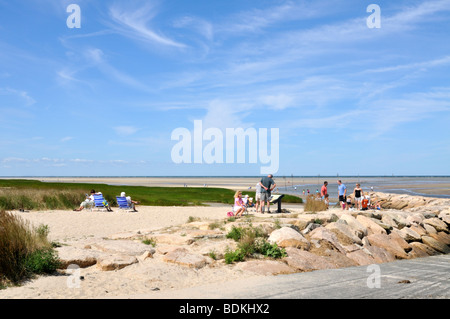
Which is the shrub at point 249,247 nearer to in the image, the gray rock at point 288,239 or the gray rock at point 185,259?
the gray rock at point 288,239

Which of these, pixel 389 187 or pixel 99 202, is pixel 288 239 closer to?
pixel 99 202

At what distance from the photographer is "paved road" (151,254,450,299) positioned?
710 centimetres

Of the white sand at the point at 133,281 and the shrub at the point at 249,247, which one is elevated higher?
the shrub at the point at 249,247

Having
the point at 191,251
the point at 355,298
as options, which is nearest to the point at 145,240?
the point at 191,251

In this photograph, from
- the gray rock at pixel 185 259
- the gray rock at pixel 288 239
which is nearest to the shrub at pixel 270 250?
the gray rock at pixel 288 239

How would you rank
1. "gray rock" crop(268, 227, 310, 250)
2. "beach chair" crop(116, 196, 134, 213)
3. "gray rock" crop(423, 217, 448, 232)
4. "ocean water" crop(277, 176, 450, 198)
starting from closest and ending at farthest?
"gray rock" crop(268, 227, 310, 250) → "gray rock" crop(423, 217, 448, 232) → "beach chair" crop(116, 196, 134, 213) → "ocean water" crop(277, 176, 450, 198)

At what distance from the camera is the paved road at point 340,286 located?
7.10 meters

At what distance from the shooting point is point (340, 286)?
308 inches

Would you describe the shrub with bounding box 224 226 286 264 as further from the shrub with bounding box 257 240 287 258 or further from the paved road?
the paved road

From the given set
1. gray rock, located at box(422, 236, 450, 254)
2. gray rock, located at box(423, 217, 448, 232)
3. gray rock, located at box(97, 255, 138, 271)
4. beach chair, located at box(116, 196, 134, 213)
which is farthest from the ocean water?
gray rock, located at box(97, 255, 138, 271)

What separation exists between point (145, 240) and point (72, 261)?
8.71ft

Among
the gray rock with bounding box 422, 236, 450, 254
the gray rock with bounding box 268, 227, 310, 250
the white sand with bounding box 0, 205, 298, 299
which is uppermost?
the gray rock with bounding box 268, 227, 310, 250

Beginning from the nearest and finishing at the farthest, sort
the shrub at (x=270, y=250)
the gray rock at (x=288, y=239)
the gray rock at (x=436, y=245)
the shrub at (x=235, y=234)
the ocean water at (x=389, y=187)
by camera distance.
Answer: the shrub at (x=270, y=250)
the gray rock at (x=288, y=239)
the shrub at (x=235, y=234)
the gray rock at (x=436, y=245)
the ocean water at (x=389, y=187)
